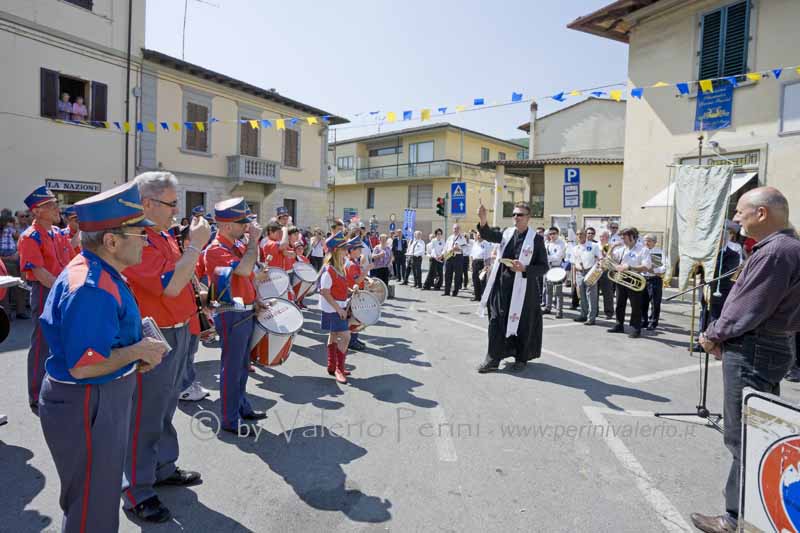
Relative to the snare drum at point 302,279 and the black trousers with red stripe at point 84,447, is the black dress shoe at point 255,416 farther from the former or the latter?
the snare drum at point 302,279

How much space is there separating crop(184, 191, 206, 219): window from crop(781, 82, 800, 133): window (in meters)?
20.8

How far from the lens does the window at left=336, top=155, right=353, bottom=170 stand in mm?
44178

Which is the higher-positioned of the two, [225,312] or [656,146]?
[656,146]

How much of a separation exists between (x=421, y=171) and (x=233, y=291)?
35546mm

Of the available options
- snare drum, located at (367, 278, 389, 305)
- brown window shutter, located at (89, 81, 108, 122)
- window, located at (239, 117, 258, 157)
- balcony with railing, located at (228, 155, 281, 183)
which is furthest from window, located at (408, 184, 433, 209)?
snare drum, located at (367, 278, 389, 305)

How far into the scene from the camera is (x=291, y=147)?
2675 cm

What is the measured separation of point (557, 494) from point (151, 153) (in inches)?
825

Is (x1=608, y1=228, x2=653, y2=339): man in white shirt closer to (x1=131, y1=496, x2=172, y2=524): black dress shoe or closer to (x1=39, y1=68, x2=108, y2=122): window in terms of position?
(x1=131, y1=496, x2=172, y2=524): black dress shoe

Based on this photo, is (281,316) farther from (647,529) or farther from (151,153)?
(151,153)

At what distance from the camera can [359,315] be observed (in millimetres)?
6145

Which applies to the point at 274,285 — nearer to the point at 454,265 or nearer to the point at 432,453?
the point at 432,453

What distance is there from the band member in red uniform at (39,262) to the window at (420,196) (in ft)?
112

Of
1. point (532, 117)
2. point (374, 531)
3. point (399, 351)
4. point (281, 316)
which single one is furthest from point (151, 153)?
point (532, 117)

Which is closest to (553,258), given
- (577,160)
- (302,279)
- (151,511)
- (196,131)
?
(302,279)
